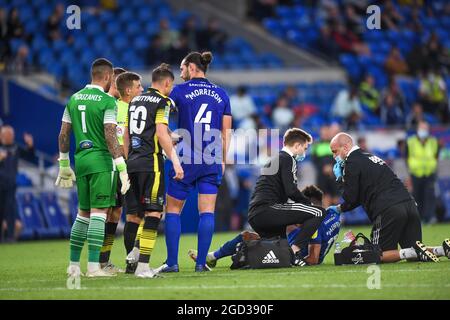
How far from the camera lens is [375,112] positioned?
26.1 metres

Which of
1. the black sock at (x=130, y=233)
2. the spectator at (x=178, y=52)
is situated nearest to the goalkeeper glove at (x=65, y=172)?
the black sock at (x=130, y=233)

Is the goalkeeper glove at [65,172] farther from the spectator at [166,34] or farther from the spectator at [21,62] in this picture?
the spectator at [166,34]

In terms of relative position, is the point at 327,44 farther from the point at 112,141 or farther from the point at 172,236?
the point at 112,141

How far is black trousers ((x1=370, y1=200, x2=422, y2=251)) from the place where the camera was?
1180 cm

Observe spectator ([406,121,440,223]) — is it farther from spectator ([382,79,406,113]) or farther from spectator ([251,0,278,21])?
spectator ([251,0,278,21])

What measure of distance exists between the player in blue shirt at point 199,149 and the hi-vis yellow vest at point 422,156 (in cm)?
1021

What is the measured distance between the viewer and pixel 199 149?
11.5 metres

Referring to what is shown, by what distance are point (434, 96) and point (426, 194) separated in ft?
20.9

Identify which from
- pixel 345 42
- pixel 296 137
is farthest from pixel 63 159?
pixel 345 42

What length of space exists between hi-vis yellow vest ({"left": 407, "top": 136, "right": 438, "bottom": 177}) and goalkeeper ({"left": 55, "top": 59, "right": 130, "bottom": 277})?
442 inches

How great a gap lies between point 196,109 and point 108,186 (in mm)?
1371

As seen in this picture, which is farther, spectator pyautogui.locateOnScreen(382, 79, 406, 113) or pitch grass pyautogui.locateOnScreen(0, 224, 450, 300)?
spectator pyautogui.locateOnScreen(382, 79, 406, 113)

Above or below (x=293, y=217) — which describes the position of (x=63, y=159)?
above

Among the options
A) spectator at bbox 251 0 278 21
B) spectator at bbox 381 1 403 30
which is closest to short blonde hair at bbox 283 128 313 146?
spectator at bbox 251 0 278 21
